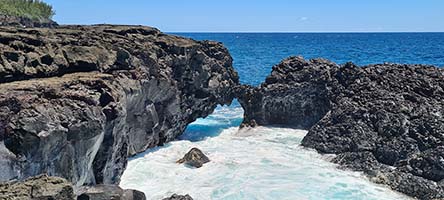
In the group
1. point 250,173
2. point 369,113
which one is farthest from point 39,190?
A: point 369,113

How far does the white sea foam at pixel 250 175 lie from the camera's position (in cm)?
2147

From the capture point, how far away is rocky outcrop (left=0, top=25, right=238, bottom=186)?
16.4 m

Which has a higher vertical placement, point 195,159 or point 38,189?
point 38,189

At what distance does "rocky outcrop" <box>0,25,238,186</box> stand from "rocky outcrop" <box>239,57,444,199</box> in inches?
207

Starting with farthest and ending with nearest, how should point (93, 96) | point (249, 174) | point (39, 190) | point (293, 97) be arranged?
point (293, 97) < point (249, 174) < point (93, 96) < point (39, 190)

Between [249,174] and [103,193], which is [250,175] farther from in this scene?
[103,193]

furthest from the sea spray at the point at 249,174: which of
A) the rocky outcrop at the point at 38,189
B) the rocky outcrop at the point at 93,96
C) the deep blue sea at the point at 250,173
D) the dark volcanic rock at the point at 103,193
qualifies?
the rocky outcrop at the point at 38,189

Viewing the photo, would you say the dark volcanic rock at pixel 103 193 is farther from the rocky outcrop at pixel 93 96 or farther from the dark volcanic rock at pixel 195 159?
the dark volcanic rock at pixel 195 159

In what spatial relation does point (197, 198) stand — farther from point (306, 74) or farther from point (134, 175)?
point (306, 74)

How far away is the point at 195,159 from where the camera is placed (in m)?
25.8

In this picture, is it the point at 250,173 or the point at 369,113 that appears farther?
the point at 369,113

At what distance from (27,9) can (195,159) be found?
79897 millimetres

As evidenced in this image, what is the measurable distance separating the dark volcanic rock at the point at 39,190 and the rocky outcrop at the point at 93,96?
150 inches

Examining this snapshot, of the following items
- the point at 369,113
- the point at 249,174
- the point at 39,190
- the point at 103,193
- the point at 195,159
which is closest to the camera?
the point at 39,190
